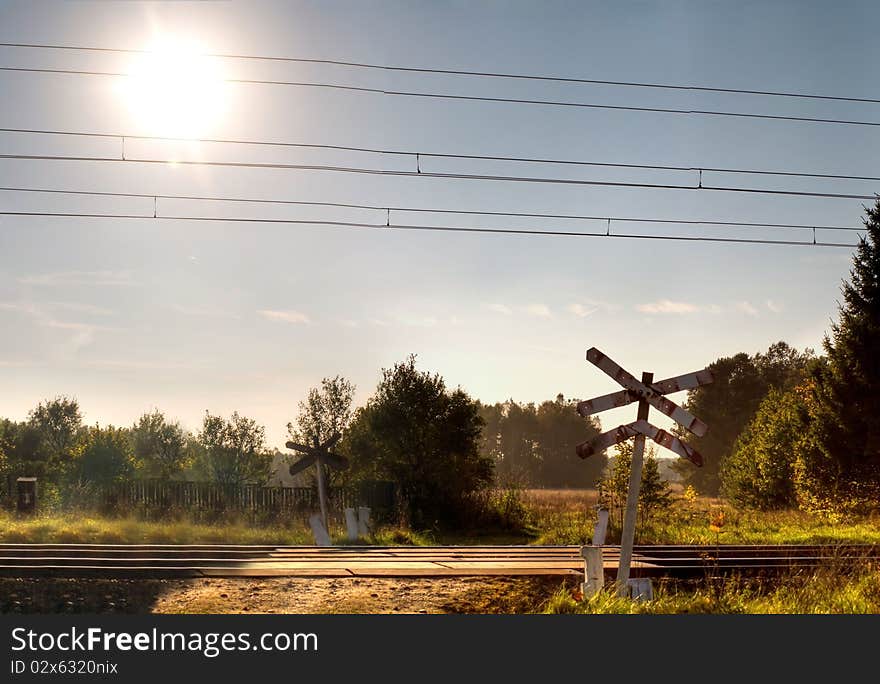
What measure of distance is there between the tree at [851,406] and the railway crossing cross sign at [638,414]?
21.5 m

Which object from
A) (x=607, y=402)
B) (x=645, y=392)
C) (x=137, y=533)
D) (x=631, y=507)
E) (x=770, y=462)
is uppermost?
(x=645, y=392)

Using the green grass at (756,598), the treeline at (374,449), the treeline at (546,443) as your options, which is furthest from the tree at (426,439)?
the treeline at (546,443)

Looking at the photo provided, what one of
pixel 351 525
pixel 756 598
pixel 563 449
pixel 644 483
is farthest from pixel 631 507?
pixel 563 449

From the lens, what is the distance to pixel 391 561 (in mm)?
12461

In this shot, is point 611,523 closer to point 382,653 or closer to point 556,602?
point 556,602

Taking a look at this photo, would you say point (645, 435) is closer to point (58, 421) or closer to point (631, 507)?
point (631, 507)

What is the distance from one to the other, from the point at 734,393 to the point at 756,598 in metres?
69.2

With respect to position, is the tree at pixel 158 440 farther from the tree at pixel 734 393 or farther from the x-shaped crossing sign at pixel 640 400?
the x-shaped crossing sign at pixel 640 400

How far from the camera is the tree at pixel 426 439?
2883cm

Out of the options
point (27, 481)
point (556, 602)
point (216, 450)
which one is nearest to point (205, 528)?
point (27, 481)

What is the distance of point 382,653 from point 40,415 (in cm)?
9135

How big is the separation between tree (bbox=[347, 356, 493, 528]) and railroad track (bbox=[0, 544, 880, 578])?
43.9 feet

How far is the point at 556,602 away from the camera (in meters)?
9.50

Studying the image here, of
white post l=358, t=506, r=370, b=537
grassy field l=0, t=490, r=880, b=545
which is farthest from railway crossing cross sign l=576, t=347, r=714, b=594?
white post l=358, t=506, r=370, b=537
